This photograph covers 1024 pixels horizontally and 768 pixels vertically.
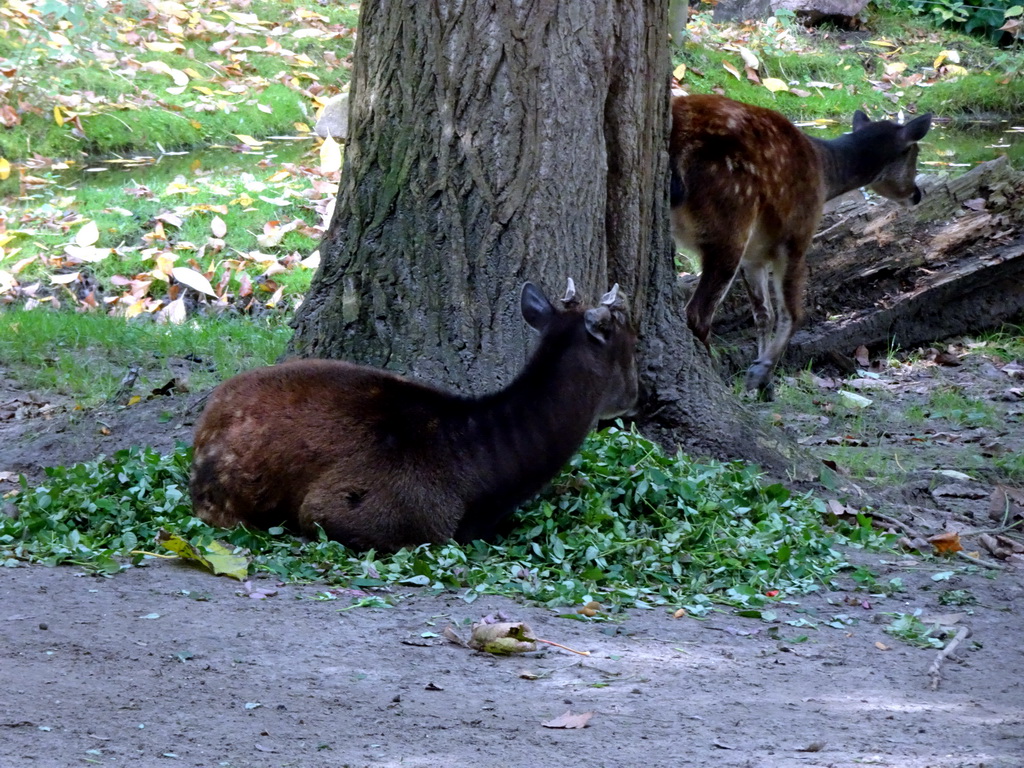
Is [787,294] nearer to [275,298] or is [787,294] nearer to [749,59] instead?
[275,298]

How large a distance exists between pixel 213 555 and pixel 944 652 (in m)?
2.58

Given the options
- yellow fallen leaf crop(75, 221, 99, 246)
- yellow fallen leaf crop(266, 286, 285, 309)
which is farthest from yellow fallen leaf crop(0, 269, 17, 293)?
yellow fallen leaf crop(266, 286, 285, 309)

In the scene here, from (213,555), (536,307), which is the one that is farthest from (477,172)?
(213,555)

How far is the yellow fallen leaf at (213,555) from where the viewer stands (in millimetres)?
4676

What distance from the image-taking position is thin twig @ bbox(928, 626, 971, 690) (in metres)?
3.99

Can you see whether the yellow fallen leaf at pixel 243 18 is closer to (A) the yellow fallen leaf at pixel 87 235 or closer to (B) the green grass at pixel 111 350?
(A) the yellow fallen leaf at pixel 87 235

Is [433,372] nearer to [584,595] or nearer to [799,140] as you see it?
[584,595]

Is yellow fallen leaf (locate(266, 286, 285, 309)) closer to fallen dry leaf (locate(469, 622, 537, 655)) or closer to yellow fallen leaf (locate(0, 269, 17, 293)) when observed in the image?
yellow fallen leaf (locate(0, 269, 17, 293))

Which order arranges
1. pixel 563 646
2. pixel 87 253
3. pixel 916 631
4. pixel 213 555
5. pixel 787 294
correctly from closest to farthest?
pixel 563 646
pixel 916 631
pixel 213 555
pixel 787 294
pixel 87 253

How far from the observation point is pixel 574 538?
17.0ft

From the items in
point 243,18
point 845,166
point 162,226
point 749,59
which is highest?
point 749,59

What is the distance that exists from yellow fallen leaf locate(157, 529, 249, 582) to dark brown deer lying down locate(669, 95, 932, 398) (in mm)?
4085

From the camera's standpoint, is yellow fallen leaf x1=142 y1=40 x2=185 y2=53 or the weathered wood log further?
yellow fallen leaf x1=142 y1=40 x2=185 y2=53

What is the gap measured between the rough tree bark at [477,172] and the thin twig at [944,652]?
2276mm
